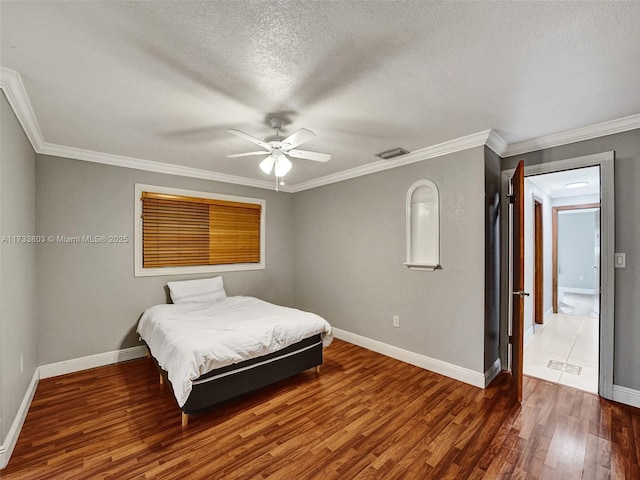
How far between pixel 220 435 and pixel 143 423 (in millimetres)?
672

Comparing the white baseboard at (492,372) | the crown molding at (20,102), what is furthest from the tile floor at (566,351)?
the crown molding at (20,102)

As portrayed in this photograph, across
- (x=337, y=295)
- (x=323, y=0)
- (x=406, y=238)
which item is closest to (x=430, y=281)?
(x=406, y=238)

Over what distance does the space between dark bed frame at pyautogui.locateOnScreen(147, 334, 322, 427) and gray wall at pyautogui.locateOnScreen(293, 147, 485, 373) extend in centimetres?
112

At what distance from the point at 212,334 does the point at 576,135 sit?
379 cm

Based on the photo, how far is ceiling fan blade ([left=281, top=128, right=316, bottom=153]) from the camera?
2.15 m

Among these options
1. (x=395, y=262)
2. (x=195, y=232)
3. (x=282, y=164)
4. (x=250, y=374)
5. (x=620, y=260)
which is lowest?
(x=250, y=374)

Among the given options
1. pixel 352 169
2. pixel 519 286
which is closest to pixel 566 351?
pixel 519 286

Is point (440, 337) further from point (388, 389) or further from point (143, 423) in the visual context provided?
point (143, 423)

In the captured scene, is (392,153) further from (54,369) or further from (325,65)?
(54,369)

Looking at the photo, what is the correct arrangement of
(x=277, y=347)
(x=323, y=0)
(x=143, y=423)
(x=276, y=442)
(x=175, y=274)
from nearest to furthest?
(x=323, y=0) → (x=276, y=442) → (x=143, y=423) → (x=277, y=347) → (x=175, y=274)

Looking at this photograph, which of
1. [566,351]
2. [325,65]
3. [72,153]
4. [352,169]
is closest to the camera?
[325,65]

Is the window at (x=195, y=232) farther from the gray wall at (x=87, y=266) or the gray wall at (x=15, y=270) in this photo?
the gray wall at (x=15, y=270)

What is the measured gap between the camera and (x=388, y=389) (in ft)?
9.36

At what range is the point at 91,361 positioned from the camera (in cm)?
332
